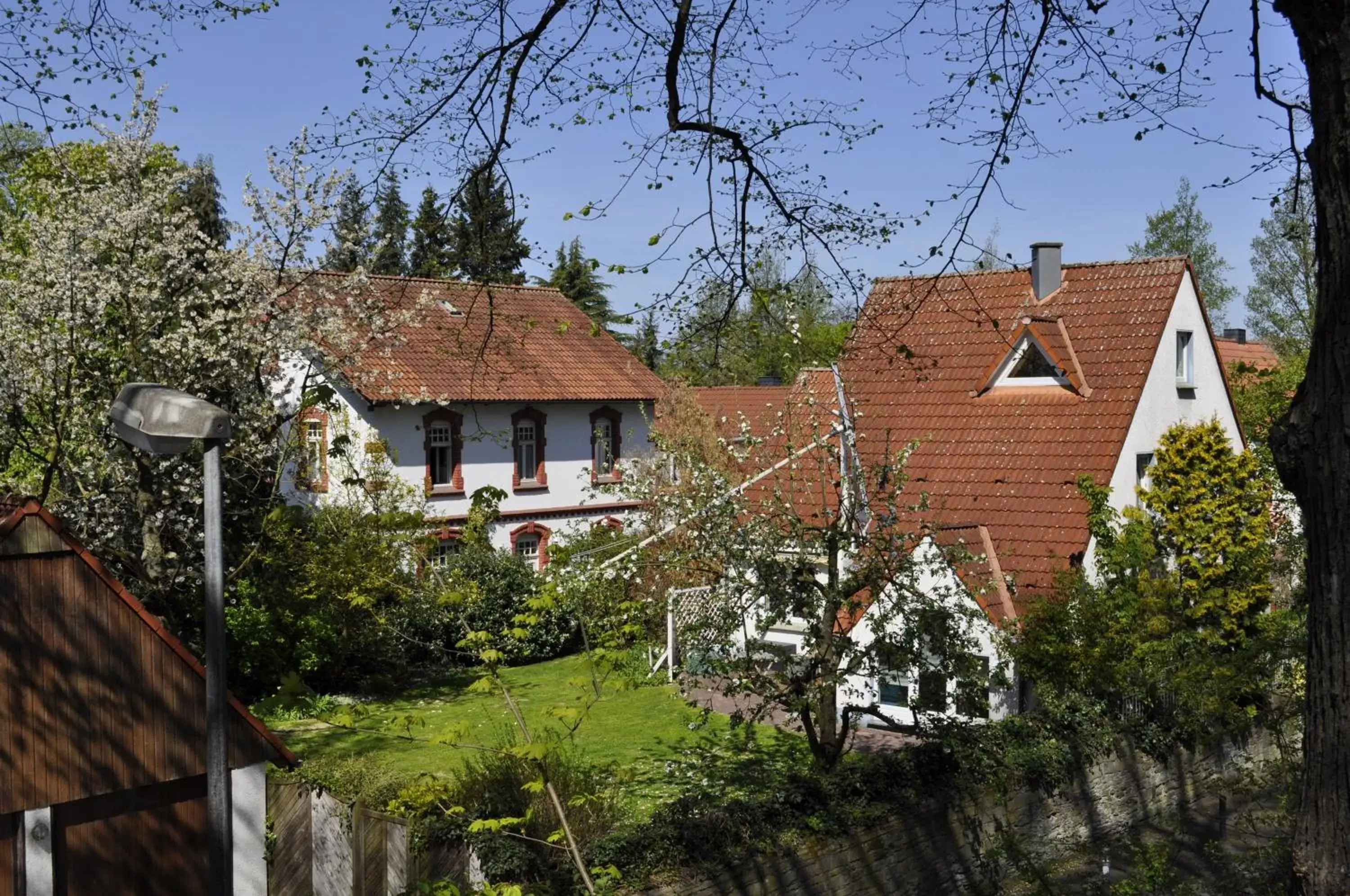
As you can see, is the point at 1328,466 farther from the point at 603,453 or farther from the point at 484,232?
the point at 603,453

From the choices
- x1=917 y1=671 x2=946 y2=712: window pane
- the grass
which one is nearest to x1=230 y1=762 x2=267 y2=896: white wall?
the grass

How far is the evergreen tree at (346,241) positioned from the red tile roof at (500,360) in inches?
14.6

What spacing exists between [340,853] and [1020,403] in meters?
13.6

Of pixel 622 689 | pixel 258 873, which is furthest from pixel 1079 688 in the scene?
pixel 258 873

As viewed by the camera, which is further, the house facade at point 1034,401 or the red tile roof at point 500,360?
the red tile roof at point 500,360

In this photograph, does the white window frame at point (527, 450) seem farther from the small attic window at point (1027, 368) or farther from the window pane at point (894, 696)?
the window pane at point (894, 696)


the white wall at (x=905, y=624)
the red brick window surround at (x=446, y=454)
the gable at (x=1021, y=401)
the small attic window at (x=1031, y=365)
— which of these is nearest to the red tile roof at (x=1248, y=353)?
the gable at (x=1021, y=401)

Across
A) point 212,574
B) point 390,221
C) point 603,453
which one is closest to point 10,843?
point 212,574

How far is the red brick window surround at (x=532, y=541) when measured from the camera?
32.2 metres

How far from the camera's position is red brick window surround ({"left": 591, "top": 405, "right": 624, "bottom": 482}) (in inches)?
1334

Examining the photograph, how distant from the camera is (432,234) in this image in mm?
8414

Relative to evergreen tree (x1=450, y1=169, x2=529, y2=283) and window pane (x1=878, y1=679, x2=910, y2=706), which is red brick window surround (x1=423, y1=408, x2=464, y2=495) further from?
evergreen tree (x1=450, y1=169, x2=529, y2=283)

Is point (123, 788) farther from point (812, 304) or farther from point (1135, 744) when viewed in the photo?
point (1135, 744)

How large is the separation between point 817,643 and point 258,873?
5.33m
